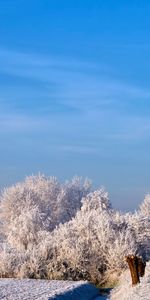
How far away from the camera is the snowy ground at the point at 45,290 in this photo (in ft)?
94.5

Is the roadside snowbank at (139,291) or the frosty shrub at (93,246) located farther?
the frosty shrub at (93,246)

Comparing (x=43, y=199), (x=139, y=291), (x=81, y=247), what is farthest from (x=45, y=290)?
(x=43, y=199)

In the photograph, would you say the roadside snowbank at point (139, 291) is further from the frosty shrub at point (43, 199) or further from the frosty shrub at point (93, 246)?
the frosty shrub at point (43, 199)

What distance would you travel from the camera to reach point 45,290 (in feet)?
103

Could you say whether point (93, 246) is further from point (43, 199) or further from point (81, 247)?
point (43, 199)

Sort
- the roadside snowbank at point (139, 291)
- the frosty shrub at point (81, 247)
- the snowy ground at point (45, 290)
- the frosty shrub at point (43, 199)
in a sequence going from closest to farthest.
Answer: the roadside snowbank at point (139, 291) → the snowy ground at point (45, 290) → the frosty shrub at point (81, 247) → the frosty shrub at point (43, 199)

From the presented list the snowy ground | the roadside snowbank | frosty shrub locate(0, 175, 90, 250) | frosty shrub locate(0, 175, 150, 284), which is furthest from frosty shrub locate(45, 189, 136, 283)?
frosty shrub locate(0, 175, 90, 250)

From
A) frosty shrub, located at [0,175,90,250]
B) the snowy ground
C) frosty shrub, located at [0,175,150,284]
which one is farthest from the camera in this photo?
frosty shrub, located at [0,175,90,250]

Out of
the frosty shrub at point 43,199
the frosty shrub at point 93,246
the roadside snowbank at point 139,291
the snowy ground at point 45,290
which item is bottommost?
the roadside snowbank at point 139,291

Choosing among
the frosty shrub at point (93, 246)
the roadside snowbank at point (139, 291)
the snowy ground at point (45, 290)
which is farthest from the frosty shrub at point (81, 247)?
the roadside snowbank at point (139, 291)

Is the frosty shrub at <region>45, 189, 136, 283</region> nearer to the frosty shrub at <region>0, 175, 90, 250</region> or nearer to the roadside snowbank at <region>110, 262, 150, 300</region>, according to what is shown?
the roadside snowbank at <region>110, 262, 150, 300</region>

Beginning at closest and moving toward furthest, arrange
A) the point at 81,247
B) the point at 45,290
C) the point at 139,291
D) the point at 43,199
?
the point at 139,291 < the point at 45,290 < the point at 81,247 < the point at 43,199

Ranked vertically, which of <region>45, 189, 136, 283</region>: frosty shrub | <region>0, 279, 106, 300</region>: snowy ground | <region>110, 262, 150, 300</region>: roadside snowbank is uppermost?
<region>45, 189, 136, 283</region>: frosty shrub

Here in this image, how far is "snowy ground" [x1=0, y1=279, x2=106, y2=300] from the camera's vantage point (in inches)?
1134
